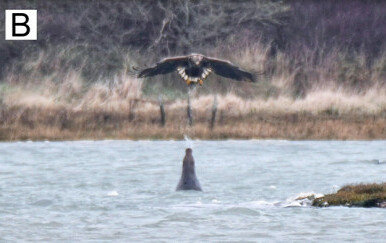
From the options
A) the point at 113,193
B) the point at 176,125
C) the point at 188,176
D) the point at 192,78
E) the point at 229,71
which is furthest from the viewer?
the point at 176,125

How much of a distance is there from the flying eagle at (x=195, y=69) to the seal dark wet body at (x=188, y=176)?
1.50 meters

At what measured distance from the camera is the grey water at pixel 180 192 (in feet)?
48.8

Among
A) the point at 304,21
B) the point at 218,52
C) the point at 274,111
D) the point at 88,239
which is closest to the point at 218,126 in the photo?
the point at 274,111

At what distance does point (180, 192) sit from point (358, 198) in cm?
322

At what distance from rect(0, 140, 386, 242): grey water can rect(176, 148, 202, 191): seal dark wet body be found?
15 centimetres

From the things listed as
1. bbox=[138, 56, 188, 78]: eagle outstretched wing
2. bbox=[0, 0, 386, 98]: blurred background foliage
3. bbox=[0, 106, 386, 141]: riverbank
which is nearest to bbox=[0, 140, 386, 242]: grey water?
bbox=[0, 106, 386, 141]: riverbank

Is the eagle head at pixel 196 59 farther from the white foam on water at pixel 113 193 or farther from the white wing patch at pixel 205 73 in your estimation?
the white foam on water at pixel 113 193

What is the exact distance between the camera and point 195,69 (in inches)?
752

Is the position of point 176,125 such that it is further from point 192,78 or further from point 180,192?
point 180,192

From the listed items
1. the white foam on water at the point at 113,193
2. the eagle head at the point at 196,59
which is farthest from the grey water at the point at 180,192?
the eagle head at the point at 196,59

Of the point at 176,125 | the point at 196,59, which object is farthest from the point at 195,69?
the point at 176,125

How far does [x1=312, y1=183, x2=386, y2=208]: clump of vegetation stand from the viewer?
16.2 m

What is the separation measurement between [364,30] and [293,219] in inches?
968

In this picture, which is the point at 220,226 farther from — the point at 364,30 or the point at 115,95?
the point at 364,30
